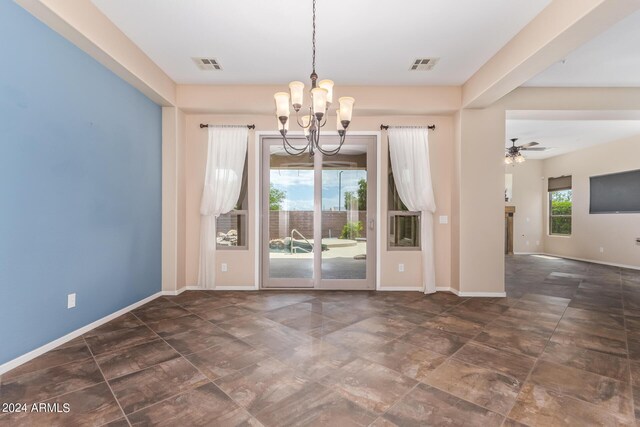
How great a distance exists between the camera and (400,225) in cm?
450

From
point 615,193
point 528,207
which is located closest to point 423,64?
point 615,193

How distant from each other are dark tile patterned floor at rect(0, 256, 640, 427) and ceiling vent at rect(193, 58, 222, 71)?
3031 millimetres

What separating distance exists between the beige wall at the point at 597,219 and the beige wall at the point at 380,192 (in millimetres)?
5605

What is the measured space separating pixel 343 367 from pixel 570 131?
7153 millimetres

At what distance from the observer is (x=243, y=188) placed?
445 centimetres

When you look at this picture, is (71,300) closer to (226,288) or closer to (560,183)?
(226,288)

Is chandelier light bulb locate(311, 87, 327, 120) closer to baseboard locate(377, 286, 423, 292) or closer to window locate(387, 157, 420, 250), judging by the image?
window locate(387, 157, 420, 250)

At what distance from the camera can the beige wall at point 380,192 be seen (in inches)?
173

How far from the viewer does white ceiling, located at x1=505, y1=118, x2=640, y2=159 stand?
18.3 ft

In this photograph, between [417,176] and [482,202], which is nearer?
[482,202]

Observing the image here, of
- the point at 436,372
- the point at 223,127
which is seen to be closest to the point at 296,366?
the point at 436,372

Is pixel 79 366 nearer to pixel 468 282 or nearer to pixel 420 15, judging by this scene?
pixel 420 15

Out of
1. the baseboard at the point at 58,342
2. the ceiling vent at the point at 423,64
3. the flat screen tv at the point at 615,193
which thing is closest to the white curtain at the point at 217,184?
the baseboard at the point at 58,342

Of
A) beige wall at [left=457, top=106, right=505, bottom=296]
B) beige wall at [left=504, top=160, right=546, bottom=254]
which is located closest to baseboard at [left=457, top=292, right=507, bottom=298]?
beige wall at [left=457, top=106, right=505, bottom=296]
